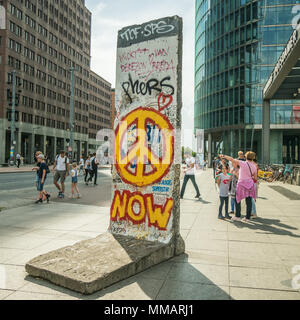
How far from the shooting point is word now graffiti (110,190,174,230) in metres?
5.08

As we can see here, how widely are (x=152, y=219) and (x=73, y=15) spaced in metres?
77.3

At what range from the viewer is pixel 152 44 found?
5.40m

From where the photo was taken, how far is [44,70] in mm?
60750

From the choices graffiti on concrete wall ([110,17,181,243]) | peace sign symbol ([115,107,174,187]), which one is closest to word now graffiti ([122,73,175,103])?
graffiti on concrete wall ([110,17,181,243])

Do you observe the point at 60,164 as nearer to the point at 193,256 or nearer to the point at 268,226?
the point at 268,226

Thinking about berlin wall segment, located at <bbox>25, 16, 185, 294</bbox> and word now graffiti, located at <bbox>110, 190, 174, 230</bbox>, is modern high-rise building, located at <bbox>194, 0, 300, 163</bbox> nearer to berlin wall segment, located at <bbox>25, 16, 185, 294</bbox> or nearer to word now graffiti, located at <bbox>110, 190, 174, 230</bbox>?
berlin wall segment, located at <bbox>25, 16, 185, 294</bbox>

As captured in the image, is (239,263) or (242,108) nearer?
(239,263)

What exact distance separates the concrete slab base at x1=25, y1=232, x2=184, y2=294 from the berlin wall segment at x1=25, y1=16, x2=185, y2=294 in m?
0.02

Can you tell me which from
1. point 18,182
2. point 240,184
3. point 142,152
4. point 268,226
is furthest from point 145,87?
point 18,182

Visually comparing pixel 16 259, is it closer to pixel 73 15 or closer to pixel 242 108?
pixel 242 108

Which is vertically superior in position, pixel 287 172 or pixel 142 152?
pixel 142 152

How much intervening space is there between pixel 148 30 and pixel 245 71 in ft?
158

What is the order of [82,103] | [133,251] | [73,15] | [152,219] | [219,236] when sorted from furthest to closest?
1. [82,103]
2. [73,15]
3. [219,236]
4. [152,219]
5. [133,251]
